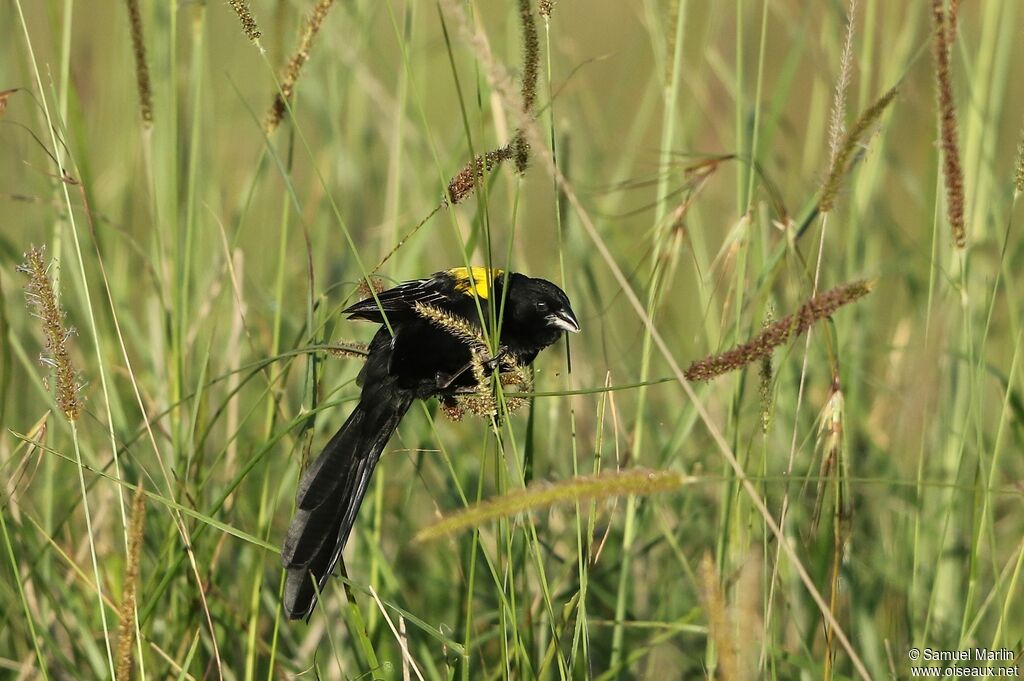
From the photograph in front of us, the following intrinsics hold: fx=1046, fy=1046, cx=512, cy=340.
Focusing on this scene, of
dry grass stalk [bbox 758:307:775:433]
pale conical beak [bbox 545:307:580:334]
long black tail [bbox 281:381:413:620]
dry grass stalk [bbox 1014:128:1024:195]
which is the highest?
dry grass stalk [bbox 1014:128:1024:195]

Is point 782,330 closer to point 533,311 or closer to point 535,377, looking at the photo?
point 533,311

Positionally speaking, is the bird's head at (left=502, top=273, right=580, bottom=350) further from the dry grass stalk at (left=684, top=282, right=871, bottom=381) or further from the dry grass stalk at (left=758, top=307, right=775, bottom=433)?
the dry grass stalk at (left=684, top=282, right=871, bottom=381)

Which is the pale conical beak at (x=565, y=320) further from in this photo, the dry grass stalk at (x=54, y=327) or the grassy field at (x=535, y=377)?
the dry grass stalk at (x=54, y=327)

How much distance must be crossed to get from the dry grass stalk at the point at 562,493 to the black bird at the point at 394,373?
546 millimetres

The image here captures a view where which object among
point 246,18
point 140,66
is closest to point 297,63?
point 246,18

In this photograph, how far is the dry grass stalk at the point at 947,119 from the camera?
1.91 metres

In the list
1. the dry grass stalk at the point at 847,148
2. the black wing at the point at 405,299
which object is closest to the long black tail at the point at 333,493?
the black wing at the point at 405,299

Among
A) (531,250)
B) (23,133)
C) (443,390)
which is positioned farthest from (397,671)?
(531,250)

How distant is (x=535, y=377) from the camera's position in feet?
12.0

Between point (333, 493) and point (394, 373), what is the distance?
453mm

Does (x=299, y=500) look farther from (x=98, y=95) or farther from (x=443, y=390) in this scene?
(x=98, y=95)

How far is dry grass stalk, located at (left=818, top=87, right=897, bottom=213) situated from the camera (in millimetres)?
2004

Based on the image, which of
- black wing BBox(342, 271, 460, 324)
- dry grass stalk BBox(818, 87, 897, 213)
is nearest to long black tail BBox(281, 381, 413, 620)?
black wing BBox(342, 271, 460, 324)

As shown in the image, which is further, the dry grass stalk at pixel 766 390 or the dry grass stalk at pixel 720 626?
the dry grass stalk at pixel 766 390
